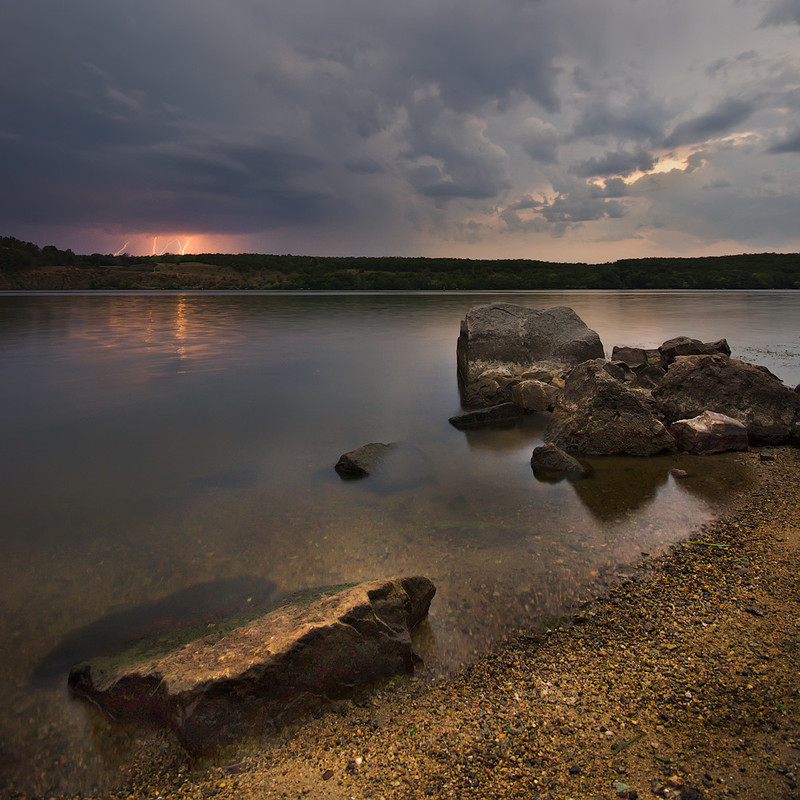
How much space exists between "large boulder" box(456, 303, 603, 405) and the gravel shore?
343 inches

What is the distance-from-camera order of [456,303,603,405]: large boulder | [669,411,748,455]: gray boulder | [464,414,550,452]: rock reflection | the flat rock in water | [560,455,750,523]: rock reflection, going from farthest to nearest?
1. [456,303,603,405]: large boulder
2. [464,414,550,452]: rock reflection
3. [669,411,748,455]: gray boulder
4. the flat rock in water
5. [560,455,750,523]: rock reflection

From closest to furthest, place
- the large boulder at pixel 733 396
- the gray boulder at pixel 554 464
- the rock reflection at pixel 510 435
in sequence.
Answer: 1. the gray boulder at pixel 554 464
2. the large boulder at pixel 733 396
3. the rock reflection at pixel 510 435

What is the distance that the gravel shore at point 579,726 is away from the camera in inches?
95.4

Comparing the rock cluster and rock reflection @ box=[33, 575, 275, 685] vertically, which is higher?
the rock cluster

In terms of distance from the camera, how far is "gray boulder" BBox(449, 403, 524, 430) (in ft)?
32.1

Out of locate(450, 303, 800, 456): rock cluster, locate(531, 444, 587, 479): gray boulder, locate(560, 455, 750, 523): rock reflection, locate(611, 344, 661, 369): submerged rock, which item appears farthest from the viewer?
locate(611, 344, 661, 369): submerged rock

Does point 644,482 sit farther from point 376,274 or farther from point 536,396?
point 376,274

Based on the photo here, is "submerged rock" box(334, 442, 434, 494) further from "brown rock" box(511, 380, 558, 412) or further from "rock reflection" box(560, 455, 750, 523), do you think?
"brown rock" box(511, 380, 558, 412)

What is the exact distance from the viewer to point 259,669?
2926 millimetres

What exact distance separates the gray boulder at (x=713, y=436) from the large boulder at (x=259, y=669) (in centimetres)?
606

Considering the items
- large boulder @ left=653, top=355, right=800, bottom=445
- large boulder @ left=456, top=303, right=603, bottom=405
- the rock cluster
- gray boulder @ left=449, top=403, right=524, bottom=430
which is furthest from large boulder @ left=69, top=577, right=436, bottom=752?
large boulder @ left=456, top=303, right=603, bottom=405

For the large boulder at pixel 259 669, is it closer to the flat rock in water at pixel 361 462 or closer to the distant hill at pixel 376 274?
the flat rock in water at pixel 361 462

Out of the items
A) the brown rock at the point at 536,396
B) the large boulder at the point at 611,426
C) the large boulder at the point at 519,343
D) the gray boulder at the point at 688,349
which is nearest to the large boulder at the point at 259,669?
the large boulder at the point at 611,426

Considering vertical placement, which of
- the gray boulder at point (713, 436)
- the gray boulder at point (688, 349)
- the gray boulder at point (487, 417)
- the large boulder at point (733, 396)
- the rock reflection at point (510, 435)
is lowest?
the rock reflection at point (510, 435)
